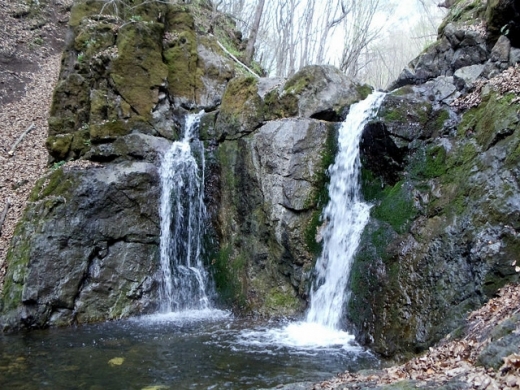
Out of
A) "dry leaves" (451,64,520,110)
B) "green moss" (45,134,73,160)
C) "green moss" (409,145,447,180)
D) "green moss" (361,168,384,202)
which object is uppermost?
"dry leaves" (451,64,520,110)

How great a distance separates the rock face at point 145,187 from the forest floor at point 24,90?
3.81 ft

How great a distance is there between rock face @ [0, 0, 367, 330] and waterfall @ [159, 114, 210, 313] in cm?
27

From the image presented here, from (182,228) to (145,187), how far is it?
4.69 ft

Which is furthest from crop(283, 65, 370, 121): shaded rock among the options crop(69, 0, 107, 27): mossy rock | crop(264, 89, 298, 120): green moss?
crop(69, 0, 107, 27): mossy rock

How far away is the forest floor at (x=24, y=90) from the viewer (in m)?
11.9

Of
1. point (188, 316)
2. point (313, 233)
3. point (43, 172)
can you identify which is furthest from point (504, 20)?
point (43, 172)

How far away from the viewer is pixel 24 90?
56.6 feet

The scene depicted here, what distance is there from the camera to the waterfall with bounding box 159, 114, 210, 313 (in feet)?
35.6

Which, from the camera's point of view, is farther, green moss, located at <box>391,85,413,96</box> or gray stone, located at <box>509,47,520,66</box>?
green moss, located at <box>391,85,413,96</box>

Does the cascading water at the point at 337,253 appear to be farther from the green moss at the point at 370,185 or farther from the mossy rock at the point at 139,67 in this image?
the mossy rock at the point at 139,67

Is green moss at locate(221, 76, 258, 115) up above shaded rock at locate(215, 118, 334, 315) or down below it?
above

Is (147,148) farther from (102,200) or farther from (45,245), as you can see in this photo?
(45,245)

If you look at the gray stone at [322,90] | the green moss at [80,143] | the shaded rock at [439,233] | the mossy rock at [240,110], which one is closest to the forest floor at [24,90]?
the green moss at [80,143]

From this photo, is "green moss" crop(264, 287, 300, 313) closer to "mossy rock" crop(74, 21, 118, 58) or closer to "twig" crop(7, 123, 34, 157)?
"mossy rock" crop(74, 21, 118, 58)
